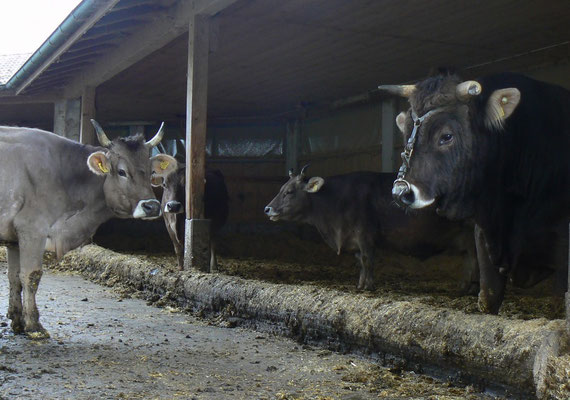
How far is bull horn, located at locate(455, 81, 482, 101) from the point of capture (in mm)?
4082

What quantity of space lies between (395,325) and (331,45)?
678 cm

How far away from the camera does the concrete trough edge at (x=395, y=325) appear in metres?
3.52

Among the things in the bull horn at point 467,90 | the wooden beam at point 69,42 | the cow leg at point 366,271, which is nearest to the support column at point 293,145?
the wooden beam at point 69,42

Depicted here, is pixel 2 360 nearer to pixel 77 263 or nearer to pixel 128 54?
pixel 77 263

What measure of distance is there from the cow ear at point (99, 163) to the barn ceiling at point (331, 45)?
316cm

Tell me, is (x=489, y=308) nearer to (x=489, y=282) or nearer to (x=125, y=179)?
(x=489, y=282)

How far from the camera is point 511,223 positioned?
14.3ft

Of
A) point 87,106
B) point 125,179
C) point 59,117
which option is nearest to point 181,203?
point 125,179

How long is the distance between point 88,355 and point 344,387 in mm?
1848

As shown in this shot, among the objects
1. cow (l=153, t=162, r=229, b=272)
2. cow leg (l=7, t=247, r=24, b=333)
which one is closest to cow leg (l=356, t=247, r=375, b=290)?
cow (l=153, t=162, r=229, b=272)

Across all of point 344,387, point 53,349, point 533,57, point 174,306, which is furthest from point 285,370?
point 533,57

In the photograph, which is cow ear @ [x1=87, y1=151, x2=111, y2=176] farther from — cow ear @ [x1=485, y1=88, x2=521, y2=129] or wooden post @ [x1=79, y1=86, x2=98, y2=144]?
wooden post @ [x1=79, y1=86, x2=98, y2=144]

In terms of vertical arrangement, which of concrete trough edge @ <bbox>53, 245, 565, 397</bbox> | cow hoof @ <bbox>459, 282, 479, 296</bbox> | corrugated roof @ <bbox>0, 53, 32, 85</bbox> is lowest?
cow hoof @ <bbox>459, 282, 479, 296</bbox>

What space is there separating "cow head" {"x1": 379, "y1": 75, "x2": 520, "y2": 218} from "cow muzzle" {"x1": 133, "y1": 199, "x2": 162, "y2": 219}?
244cm
